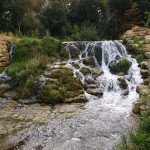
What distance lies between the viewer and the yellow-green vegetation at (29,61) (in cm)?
1265

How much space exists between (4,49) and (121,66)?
21.8ft

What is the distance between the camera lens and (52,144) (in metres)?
7.40

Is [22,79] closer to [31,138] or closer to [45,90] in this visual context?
[45,90]

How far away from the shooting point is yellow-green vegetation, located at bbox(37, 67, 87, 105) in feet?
38.4

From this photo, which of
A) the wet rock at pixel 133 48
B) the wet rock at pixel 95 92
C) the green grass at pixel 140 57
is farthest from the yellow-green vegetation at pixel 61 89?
the wet rock at pixel 133 48

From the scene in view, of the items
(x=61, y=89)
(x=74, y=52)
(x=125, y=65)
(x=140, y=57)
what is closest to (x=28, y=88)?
(x=61, y=89)

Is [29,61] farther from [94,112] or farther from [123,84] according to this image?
Answer: [94,112]

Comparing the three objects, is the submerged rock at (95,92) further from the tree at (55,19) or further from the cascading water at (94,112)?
the tree at (55,19)

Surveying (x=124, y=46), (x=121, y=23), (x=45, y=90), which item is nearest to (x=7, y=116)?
(x=45, y=90)

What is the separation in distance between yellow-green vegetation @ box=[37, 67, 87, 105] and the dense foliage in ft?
23.9

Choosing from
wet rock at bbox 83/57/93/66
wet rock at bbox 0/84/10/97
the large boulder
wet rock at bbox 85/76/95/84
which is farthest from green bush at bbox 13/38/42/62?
the large boulder

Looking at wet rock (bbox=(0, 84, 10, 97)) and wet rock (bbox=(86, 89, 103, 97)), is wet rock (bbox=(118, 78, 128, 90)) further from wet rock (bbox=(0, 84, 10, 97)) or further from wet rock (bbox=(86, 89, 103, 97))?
wet rock (bbox=(0, 84, 10, 97))

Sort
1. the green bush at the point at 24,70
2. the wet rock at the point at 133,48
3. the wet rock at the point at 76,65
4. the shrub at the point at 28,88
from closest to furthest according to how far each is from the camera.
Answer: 1. the shrub at the point at 28,88
2. the green bush at the point at 24,70
3. the wet rock at the point at 76,65
4. the wet rock at the point at 133,48

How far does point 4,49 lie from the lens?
15945mm
